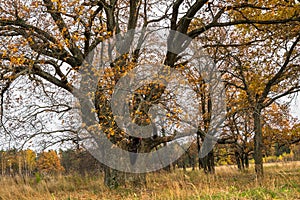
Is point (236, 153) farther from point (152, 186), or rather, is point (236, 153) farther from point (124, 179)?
point (152, 186)

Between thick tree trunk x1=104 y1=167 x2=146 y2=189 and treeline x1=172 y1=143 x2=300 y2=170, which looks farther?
treeline x1=172 y1=143 x2=300 y2=170

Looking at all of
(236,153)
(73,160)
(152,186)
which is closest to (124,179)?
(152,186)

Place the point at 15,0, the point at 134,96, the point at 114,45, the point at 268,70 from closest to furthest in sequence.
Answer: the point at 134,96
the point at 15,0
the point at 114,45
the point at 268,70

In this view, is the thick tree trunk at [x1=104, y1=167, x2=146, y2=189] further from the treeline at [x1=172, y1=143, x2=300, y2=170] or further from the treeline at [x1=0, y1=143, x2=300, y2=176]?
the treeline at [x1=172, y1=143, x2=300, y2=170]

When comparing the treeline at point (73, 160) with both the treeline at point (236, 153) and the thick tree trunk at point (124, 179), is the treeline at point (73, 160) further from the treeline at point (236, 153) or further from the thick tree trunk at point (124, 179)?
the thick tree trunk at point (124, 179)

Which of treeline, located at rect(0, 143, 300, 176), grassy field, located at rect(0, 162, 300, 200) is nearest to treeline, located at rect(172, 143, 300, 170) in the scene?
treeline, located at rect(0, 143, 300, 176)

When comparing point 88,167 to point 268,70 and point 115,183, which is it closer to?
point 115,183

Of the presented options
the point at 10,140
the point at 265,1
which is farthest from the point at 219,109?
the point at 10,140

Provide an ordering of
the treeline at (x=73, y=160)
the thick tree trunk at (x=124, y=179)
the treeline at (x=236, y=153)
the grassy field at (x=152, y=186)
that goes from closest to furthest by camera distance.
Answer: the grassy field at (x=152, y=186), the thick tree trunk at (x=124, y=179), the treeline at (x=73, y=160), the treeline at (x=236, y=153)

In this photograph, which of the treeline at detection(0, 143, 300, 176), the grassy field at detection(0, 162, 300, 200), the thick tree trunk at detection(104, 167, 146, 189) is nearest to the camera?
the grassy field at detection(0, 162, 300, 200)

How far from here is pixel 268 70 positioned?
43.4ft

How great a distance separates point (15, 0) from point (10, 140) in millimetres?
4162

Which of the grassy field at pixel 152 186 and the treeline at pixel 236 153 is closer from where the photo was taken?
the grassy field at pixel 152 186

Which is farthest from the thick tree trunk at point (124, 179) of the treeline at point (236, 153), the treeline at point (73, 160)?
the treeline at point (236, 153)
